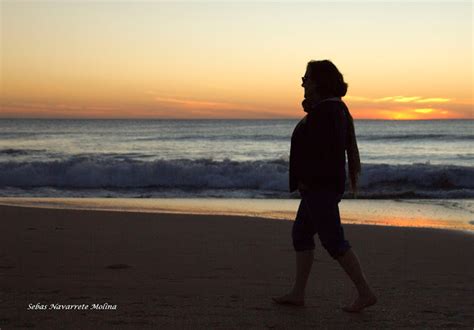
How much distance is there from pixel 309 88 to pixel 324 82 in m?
0.11

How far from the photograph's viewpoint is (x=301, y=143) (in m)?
4.05

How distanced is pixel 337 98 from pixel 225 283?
1.79m

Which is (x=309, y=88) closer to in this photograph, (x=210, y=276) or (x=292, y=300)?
(x=292, y=300)

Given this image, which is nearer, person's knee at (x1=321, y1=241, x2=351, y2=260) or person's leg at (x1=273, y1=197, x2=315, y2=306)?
person's knee at (x1=321, y1=241, x2=351, y2=260)

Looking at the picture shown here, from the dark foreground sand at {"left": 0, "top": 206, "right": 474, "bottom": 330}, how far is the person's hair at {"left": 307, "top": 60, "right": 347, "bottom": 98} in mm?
1422

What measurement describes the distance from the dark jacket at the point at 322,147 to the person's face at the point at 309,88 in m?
0.13

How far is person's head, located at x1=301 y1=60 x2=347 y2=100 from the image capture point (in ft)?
13.5

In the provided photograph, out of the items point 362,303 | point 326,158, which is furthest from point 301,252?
point 326,158

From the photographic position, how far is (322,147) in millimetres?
3982

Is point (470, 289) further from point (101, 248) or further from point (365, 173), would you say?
point (365, 173)

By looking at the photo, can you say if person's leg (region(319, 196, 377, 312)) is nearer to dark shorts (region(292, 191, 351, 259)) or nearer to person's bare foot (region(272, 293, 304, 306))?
dark shorts (region(292, 191, 351, 259))

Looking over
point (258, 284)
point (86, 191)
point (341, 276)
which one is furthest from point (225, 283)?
point (86, 191)

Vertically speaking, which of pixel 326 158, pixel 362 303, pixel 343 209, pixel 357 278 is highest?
pixel 326 158

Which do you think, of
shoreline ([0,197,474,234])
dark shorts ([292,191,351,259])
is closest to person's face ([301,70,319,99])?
dark shorts ([292,191,351,259])
